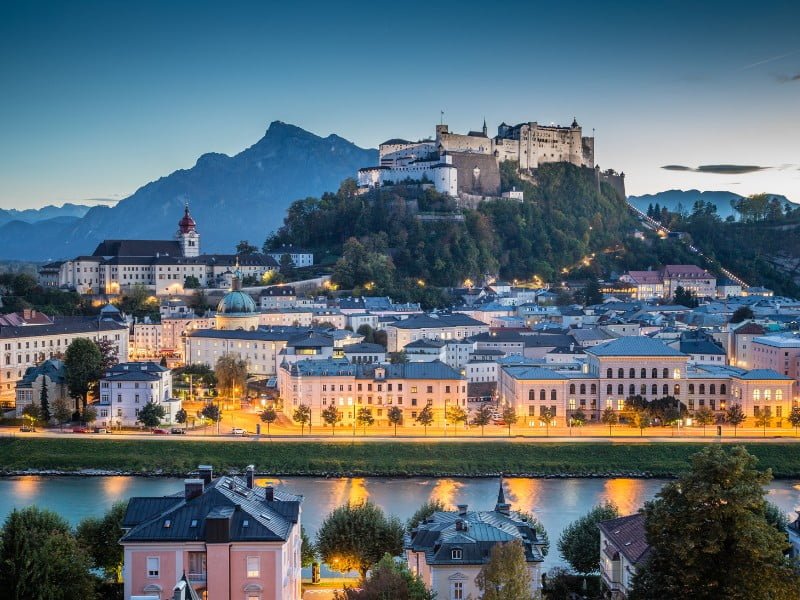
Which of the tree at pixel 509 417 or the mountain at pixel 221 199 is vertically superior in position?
the mountain at pixel 221 199

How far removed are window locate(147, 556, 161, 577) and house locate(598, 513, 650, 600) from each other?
5147 millimetres

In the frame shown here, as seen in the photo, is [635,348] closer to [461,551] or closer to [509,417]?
[509,417]

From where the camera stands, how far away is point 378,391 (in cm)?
2505

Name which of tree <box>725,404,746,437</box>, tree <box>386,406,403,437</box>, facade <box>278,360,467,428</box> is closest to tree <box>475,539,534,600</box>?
tree <box>386,406,403,437</box>

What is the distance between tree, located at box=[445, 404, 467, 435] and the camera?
2442cm

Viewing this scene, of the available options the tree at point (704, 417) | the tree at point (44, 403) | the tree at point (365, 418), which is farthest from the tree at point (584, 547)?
the tree at point (44, 403)

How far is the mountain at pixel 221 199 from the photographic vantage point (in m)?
119

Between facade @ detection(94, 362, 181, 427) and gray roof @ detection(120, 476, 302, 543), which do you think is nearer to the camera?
gray roof @ detection(120, 476, 302, 543)

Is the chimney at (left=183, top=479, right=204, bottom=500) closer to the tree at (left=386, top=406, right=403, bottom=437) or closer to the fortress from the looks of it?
the tree at (left=386, top=406, right=403, bottom=437)

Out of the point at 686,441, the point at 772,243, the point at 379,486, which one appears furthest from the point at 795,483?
the point at 772,243

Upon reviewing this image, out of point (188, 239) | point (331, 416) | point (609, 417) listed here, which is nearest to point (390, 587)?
point (331, 416)

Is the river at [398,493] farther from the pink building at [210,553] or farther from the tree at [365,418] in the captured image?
the pink building at [210,553]

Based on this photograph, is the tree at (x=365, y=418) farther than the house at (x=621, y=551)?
Yes

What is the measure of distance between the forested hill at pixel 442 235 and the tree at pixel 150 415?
19.1m
